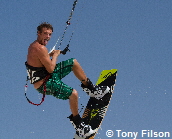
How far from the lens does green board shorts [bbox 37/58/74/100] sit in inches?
349

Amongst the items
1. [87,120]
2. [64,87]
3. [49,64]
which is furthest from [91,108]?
[49,64]

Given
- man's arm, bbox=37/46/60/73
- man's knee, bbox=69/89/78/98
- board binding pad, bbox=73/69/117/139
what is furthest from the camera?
board binding pad, bbox=73/69/117/139

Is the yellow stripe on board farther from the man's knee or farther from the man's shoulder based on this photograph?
the man's shoulder

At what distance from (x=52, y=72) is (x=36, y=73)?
0.40m

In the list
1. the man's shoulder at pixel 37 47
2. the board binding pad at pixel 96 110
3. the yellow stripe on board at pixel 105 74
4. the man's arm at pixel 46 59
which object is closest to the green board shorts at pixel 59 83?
the man's arm at pixel 46 59

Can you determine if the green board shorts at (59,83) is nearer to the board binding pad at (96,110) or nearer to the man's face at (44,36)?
the man's face at (44,36)

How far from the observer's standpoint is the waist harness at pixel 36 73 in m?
8.62

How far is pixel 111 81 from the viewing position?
1072 centimetres

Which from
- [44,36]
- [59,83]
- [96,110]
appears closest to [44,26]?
[44,36]

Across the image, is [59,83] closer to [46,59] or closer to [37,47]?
[46,59]

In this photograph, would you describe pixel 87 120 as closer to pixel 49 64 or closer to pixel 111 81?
pixel 111 81

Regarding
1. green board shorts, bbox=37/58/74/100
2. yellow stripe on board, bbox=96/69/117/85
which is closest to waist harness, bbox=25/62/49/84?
green board shorts, bbox=37/58/74/100

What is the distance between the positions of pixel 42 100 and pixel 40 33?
5.52ft

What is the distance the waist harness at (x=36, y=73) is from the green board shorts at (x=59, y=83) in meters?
0.21
